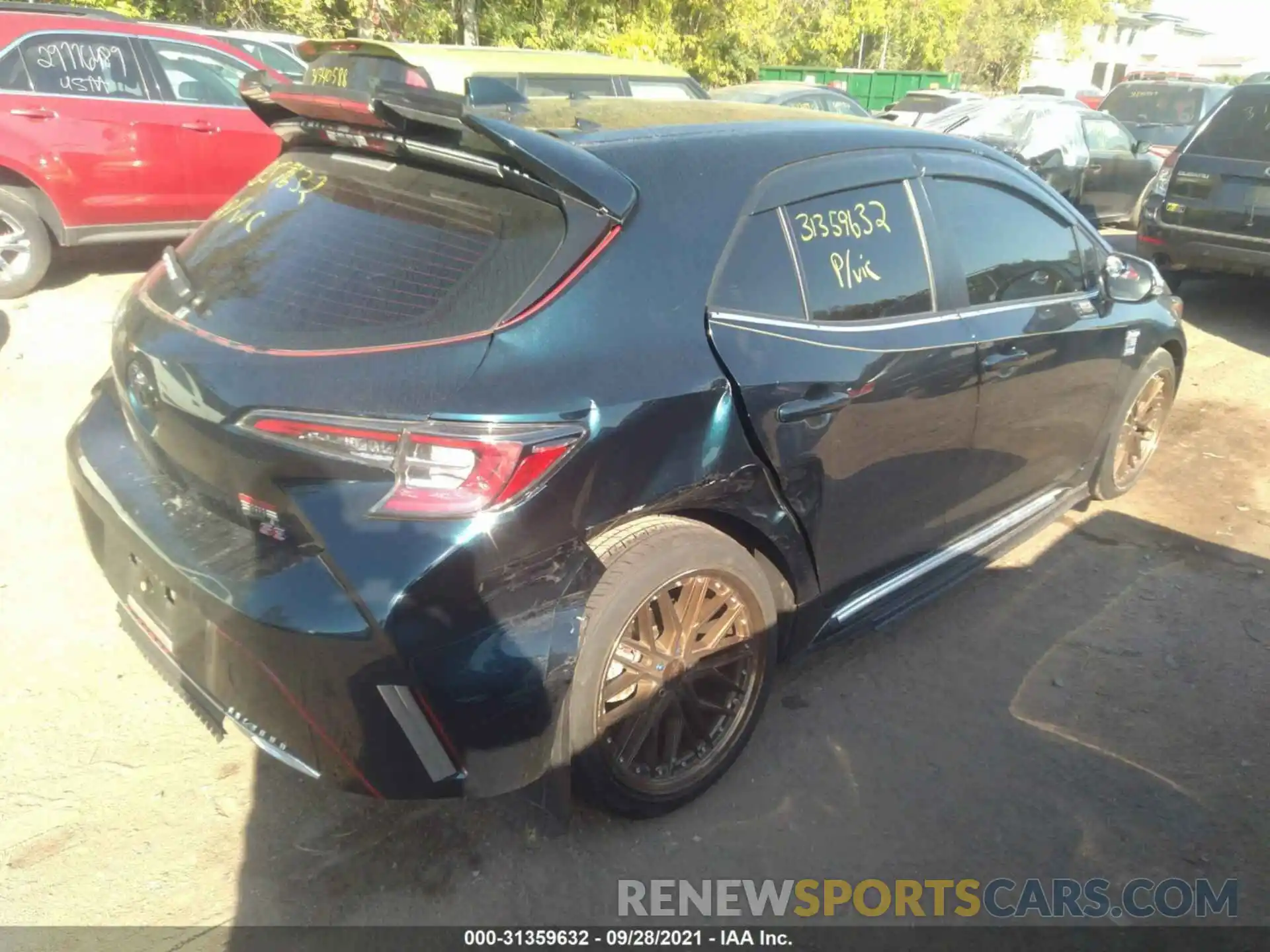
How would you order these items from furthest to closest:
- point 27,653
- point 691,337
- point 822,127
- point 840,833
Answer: point 27,653, point 822,127, point 840,833, point 691,337

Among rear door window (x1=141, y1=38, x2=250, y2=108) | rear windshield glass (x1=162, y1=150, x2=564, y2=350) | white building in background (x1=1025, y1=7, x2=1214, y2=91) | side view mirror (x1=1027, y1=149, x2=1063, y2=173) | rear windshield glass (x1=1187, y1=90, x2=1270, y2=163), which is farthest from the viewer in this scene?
white building in background (x1=1025, y1=7, x2=1214, y2=91)

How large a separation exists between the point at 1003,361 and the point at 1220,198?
5.58m

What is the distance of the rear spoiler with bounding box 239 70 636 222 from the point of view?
219cm

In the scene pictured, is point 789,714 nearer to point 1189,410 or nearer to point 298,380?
point 298,380

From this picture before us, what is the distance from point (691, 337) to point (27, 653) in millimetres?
2497

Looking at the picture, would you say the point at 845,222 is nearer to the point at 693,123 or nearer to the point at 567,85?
the point at 693,123

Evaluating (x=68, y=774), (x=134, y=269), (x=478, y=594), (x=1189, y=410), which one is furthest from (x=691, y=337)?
(x=134, y=269)

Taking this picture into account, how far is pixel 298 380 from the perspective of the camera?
207 cm

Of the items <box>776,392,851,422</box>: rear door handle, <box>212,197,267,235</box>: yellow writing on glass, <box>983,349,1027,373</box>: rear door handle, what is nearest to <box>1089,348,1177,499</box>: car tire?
<box>983,349,1027,373</box>: rear door handle

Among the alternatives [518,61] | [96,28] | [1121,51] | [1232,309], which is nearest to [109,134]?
[96,28]

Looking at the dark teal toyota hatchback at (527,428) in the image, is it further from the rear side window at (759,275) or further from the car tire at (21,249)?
the car tire at (21,249)

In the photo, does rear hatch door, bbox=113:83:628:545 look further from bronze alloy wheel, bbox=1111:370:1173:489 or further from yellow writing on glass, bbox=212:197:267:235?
bronze alloy wheel, bbox=1111:370:1173:489

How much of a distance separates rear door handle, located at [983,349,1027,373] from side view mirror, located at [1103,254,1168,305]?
89 cm

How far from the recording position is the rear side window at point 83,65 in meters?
6.33
